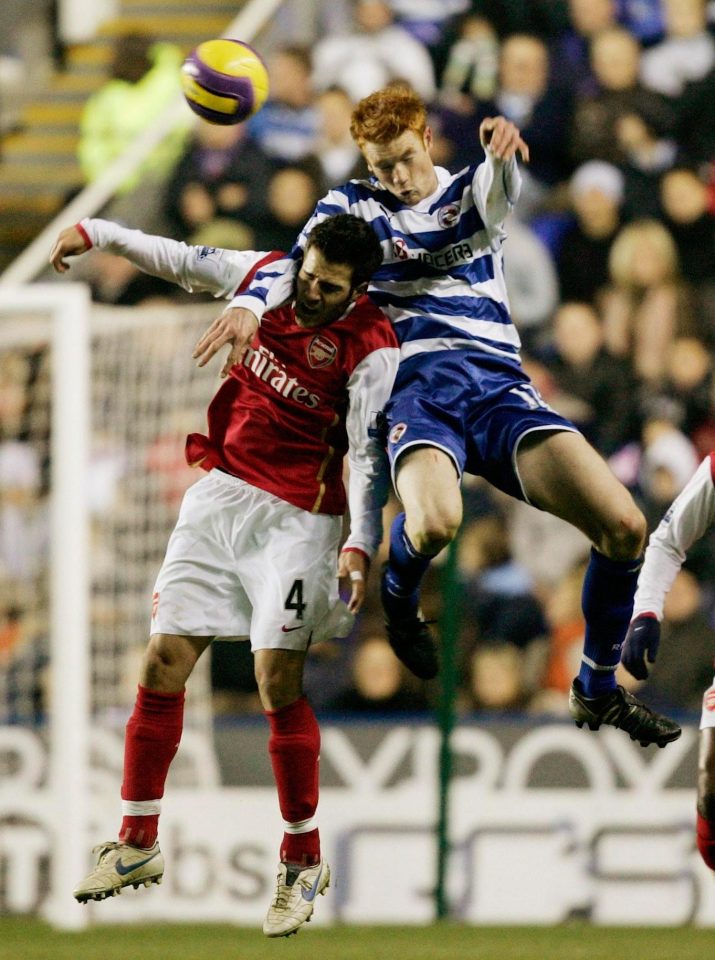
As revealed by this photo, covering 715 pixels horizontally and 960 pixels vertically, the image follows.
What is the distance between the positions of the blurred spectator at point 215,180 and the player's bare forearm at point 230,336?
16.9 feet

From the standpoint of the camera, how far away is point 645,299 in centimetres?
963

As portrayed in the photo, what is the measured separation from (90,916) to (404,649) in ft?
12.6

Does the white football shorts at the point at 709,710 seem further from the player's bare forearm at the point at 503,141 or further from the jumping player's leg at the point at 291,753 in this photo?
the player's bare forearm at the point at 503,141

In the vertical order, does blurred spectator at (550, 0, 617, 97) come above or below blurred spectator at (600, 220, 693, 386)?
above

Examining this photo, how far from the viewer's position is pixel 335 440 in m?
5.83

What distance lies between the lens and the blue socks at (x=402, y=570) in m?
5.65

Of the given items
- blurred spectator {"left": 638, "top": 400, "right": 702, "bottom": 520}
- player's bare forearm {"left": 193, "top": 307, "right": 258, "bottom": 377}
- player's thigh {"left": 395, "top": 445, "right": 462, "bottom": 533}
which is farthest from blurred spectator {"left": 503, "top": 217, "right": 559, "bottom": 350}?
player's bare forearm {"left": 193, "top": 307, "right": 258, "bottom": 377}

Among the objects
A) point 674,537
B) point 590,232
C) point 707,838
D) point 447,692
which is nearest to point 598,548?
point 674,537

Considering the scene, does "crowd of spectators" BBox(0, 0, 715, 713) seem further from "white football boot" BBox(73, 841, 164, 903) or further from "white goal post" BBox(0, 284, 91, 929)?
"white football boot" BBox(73, 841, 164, 903)

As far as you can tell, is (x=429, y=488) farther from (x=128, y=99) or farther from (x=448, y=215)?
(x=128, y=99)

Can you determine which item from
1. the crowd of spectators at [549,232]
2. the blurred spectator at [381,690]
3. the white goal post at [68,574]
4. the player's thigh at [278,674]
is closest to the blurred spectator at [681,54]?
the crowd of spectators at [549,232]

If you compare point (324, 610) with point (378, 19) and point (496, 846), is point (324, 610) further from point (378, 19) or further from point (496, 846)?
point (378, 19)

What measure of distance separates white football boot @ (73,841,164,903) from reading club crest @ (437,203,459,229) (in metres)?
2.11

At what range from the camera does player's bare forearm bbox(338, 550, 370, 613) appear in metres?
5.56
